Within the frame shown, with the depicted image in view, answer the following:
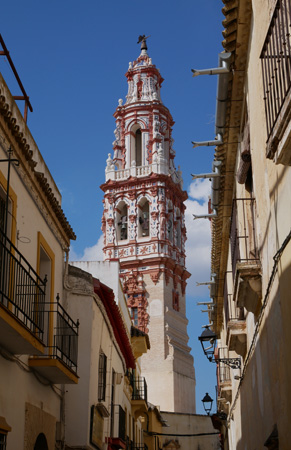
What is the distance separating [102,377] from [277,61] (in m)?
10.4

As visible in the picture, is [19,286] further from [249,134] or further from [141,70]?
[141,70]

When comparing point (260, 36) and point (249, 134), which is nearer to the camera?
point (260, 36)

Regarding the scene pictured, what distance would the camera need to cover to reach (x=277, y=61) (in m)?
5.68

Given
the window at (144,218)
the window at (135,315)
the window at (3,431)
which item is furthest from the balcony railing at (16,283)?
the window at (144,218)

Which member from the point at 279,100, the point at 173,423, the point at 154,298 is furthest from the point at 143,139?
Answer: the point at 279,100

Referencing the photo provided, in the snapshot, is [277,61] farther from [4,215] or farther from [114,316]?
[114,316]

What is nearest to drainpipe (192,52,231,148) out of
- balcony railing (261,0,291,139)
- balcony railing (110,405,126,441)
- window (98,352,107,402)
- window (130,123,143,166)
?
balcony railing (261,0,291,139)

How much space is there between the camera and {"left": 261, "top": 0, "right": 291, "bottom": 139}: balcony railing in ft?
17.4

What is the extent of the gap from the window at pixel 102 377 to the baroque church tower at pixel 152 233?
28.1 meters

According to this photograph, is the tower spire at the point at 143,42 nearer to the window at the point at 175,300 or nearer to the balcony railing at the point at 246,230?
the window at the point at 175,300

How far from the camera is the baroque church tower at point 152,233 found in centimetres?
4322

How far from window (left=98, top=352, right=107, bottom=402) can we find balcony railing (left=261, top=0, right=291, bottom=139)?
9615 mm

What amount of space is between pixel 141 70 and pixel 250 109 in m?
43.6

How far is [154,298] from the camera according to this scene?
145ft
